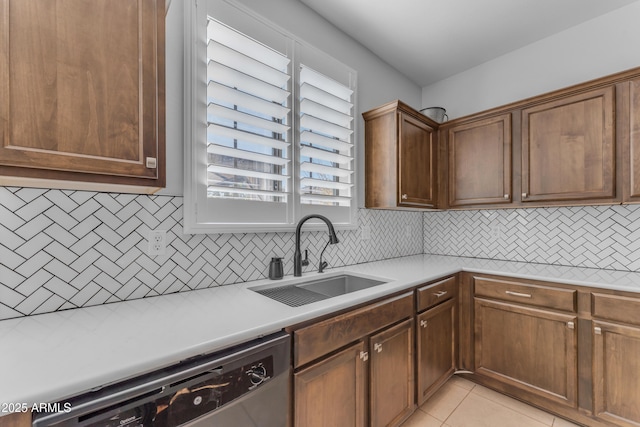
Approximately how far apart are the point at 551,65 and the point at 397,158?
1.58m

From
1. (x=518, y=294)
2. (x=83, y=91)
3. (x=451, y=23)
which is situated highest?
(x=451, y=23)

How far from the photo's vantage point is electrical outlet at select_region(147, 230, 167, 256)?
134 cm

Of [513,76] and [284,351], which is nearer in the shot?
[284,351]

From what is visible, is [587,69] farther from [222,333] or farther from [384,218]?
[222,333]

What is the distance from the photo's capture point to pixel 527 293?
193 cm

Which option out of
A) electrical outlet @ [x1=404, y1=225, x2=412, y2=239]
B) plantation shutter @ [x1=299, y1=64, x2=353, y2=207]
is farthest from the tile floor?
plantation shutter @ [x1=299, y1=64, x2=353, y2=207]

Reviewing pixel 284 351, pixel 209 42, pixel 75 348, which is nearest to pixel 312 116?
pixel 209 42

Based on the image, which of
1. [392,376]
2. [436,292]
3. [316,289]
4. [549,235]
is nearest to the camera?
[392,376]

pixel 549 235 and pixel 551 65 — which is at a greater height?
pixel 551 65

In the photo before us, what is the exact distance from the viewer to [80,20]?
91 centimetres

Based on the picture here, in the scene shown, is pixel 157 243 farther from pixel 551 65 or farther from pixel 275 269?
pixel 551 65

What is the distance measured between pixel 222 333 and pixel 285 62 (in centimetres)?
167

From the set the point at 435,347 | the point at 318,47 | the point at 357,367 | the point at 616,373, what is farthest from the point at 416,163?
the point at 616,373

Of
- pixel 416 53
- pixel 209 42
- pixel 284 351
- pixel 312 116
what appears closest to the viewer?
pixel 284 351
